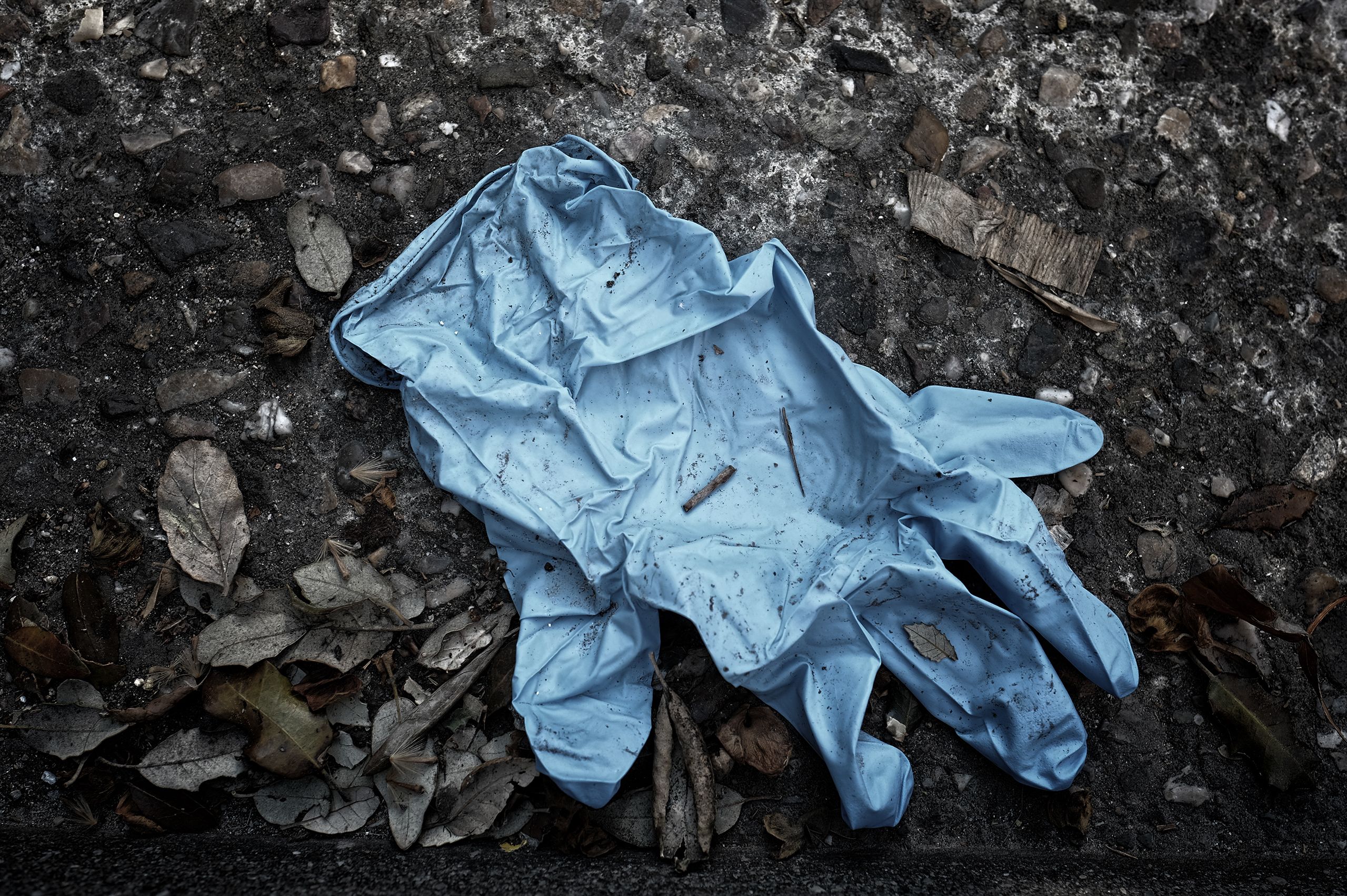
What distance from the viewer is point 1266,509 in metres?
1.79

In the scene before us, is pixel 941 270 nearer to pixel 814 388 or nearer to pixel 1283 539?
pixel 814 388

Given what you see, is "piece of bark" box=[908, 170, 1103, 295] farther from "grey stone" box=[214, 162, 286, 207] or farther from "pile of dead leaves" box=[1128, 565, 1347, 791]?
"grey stone" box=[214, 162, 286, 207]

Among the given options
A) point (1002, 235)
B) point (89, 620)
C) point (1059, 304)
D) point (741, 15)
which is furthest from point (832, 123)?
point (89, 620)

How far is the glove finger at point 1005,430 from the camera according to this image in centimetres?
170

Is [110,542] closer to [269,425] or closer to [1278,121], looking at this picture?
[269,425]

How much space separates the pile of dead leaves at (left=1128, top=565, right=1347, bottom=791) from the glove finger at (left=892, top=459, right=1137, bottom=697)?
0.43 ft

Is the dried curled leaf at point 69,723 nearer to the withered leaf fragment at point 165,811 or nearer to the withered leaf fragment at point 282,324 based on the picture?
the withered leaf fragment at point 165,811

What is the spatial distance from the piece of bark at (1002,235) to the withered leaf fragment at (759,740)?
1.13m

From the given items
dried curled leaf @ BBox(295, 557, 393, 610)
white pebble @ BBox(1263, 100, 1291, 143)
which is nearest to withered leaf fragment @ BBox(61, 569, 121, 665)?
dried curled leaf @ BBox(295, 557, 393, 610)

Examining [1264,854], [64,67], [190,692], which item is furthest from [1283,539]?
[64,67]

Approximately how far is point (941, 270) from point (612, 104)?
85 centimetres

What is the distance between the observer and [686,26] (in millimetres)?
1925

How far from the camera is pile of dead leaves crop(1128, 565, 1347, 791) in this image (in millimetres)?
1649

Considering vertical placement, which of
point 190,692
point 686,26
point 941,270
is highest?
point 686,26
